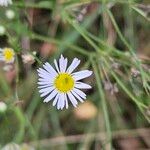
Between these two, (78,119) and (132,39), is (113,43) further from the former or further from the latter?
(78,119)

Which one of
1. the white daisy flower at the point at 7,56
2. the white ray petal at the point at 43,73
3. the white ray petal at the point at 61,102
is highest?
the white daisy flower at the point at 7,56

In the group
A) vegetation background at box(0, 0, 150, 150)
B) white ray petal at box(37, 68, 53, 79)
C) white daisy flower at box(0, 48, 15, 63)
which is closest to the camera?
white ray petal at box(37, 68, 53, 79)

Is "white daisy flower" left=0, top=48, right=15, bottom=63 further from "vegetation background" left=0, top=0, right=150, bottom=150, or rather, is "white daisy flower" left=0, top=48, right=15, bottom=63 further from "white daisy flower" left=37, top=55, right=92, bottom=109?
"vegetation background" left=0, top=0, right=150, bottom=150

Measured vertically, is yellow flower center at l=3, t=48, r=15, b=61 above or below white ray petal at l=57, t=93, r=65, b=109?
above

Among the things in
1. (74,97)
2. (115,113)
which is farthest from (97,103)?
(74,97)

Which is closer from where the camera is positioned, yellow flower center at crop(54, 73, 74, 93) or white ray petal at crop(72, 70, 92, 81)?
white ray petal at crop(72, 70, 92, 81)

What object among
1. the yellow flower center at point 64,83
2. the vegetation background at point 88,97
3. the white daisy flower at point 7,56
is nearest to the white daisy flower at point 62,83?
the yellow flower center at point 64,83

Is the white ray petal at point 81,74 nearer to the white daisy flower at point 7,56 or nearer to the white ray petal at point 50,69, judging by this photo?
the white ray petal at point 50,69

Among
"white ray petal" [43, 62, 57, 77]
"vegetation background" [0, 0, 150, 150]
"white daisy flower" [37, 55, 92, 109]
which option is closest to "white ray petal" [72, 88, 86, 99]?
"white daisy flower" [37, 55, 92, 109]

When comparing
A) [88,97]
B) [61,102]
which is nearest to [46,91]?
[61,102]
